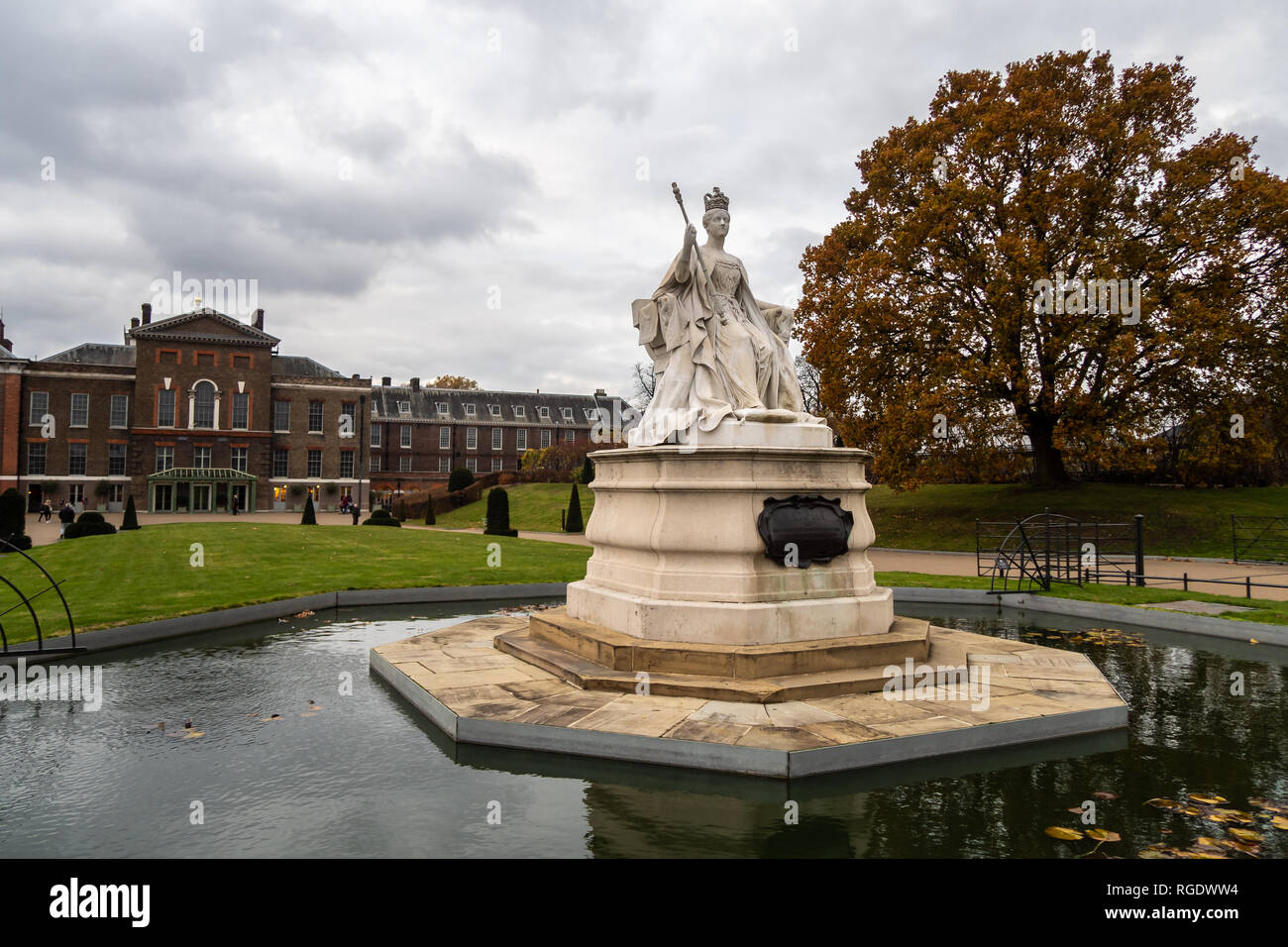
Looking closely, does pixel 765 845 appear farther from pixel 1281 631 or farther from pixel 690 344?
pixel 1281 631

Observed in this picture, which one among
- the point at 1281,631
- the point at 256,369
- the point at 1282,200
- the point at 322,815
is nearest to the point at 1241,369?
the point at 1282,200

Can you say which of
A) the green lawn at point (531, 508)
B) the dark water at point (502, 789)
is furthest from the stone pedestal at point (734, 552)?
the green lawn at point (531, 508)

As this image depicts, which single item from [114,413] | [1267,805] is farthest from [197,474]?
[1267,805]

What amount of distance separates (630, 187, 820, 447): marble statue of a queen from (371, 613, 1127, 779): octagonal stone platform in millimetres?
2768

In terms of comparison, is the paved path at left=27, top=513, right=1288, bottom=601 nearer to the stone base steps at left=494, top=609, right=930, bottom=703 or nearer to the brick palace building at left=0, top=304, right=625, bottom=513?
the stone base steps at left=494, top=609, right=930, bottom=703

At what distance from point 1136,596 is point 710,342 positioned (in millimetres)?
9245

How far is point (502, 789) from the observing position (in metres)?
4.64

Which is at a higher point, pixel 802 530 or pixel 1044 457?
pixel 1044 457

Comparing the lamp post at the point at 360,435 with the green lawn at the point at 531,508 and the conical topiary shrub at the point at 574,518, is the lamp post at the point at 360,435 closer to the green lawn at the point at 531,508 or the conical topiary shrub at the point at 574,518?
the green lawn at the point at 531,508

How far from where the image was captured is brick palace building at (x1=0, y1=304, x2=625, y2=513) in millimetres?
51656

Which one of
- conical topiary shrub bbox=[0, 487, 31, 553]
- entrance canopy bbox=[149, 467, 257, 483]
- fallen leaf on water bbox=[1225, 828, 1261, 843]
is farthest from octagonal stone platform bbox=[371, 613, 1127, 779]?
entrance canopy bbox=[149, 467, 257, 483]

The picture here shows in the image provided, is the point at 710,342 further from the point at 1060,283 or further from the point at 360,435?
the point at 360,435

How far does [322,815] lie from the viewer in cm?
419

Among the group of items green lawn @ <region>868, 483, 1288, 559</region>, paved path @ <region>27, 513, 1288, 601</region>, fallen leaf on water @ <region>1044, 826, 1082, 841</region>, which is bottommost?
paved path @ <region>27, 513, 1288, 601</region>
